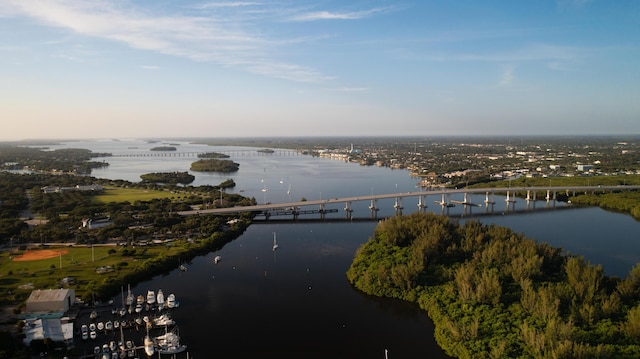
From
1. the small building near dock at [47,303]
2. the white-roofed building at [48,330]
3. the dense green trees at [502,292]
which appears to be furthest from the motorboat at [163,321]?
the dense green trees at [502,292]

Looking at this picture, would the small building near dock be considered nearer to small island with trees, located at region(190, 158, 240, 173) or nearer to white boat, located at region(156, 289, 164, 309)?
white boat, located at region(156, 289, 164, 309)

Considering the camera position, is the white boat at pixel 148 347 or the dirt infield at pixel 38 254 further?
the dirt infield at pixel 38 254

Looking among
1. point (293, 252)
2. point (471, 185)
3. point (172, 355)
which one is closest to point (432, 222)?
point (293, 252)

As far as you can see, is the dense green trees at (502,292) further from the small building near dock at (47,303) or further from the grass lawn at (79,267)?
the small building near dock at (47,303)

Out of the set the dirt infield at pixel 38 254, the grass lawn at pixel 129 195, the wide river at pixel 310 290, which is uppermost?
the grass lawn at pixel 129 195

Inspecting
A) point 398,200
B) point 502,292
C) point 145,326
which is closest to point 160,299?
point 145,326

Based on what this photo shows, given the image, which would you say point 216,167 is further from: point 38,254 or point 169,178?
point 38,254

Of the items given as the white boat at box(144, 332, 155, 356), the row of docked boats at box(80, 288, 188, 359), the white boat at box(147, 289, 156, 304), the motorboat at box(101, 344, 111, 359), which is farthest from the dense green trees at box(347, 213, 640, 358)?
the motorboat at box(101, 344, 111, 359)
